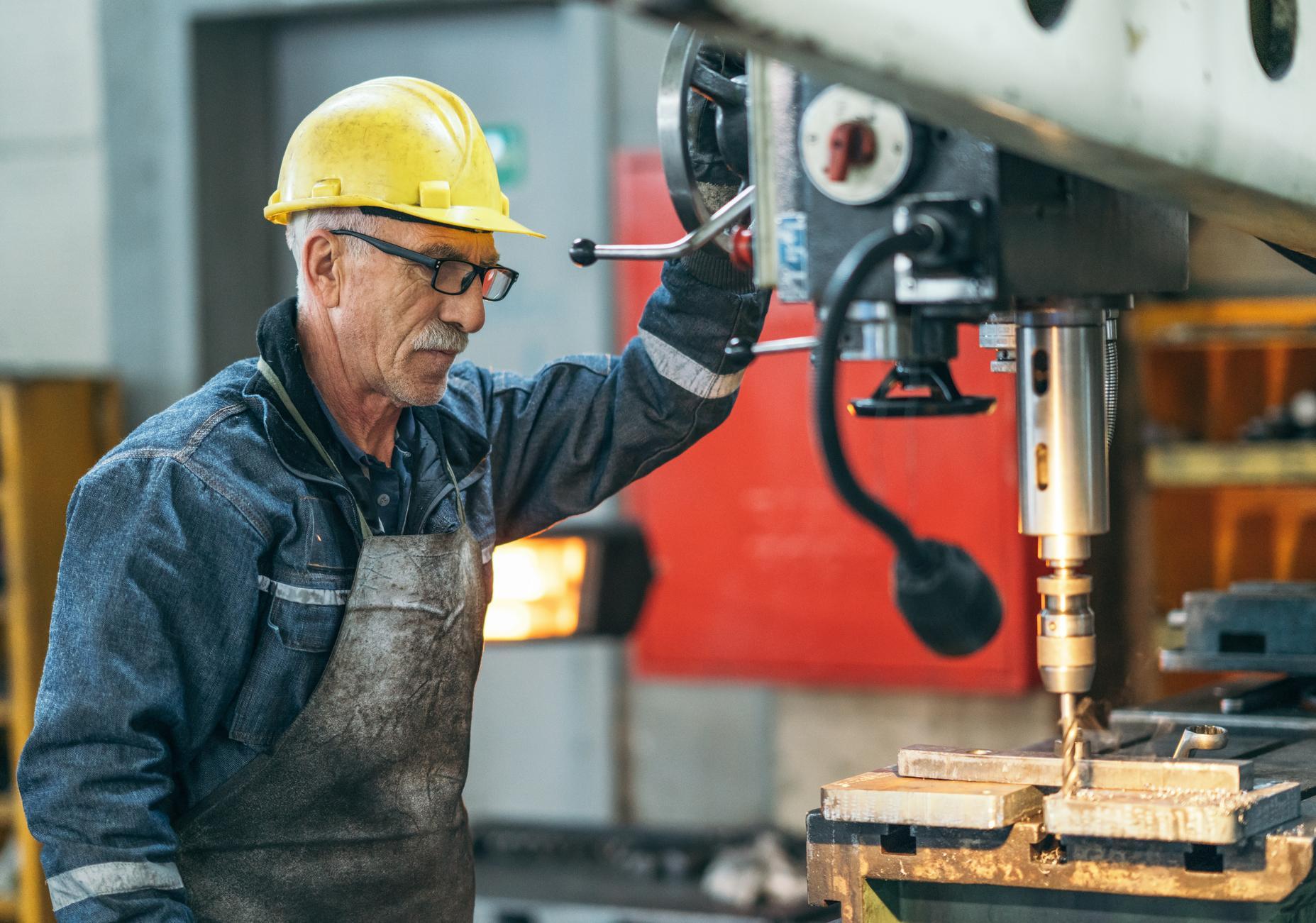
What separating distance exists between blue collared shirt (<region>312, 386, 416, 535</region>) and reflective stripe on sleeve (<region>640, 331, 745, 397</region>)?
0.99 ft

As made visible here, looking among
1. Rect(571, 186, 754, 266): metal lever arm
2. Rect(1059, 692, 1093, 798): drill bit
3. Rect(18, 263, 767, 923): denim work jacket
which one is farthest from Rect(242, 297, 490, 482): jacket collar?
Rect(1059, 692, 1093, 798): drill bit

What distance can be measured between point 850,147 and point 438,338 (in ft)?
2.31

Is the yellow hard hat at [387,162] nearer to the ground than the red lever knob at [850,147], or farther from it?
farther from it

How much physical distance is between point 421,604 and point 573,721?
2.52 meters

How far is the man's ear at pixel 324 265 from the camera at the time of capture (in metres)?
1.69

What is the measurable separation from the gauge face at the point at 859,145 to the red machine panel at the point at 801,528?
228 cm

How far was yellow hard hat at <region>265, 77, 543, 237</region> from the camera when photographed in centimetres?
167

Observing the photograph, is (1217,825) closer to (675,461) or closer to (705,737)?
(675,461)

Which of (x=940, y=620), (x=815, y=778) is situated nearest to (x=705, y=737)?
(x=815, y=778)

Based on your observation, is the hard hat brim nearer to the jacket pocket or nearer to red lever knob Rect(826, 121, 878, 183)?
the jacket pocket

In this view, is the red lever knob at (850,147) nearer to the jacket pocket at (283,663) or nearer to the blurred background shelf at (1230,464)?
the jacket pocket at (283,663)

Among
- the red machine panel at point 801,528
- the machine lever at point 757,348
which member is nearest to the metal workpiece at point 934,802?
the machine lever at point 757,348

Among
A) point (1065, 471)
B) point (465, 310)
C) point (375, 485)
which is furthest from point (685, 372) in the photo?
point (1065, 471)

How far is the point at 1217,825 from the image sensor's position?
1114mm
